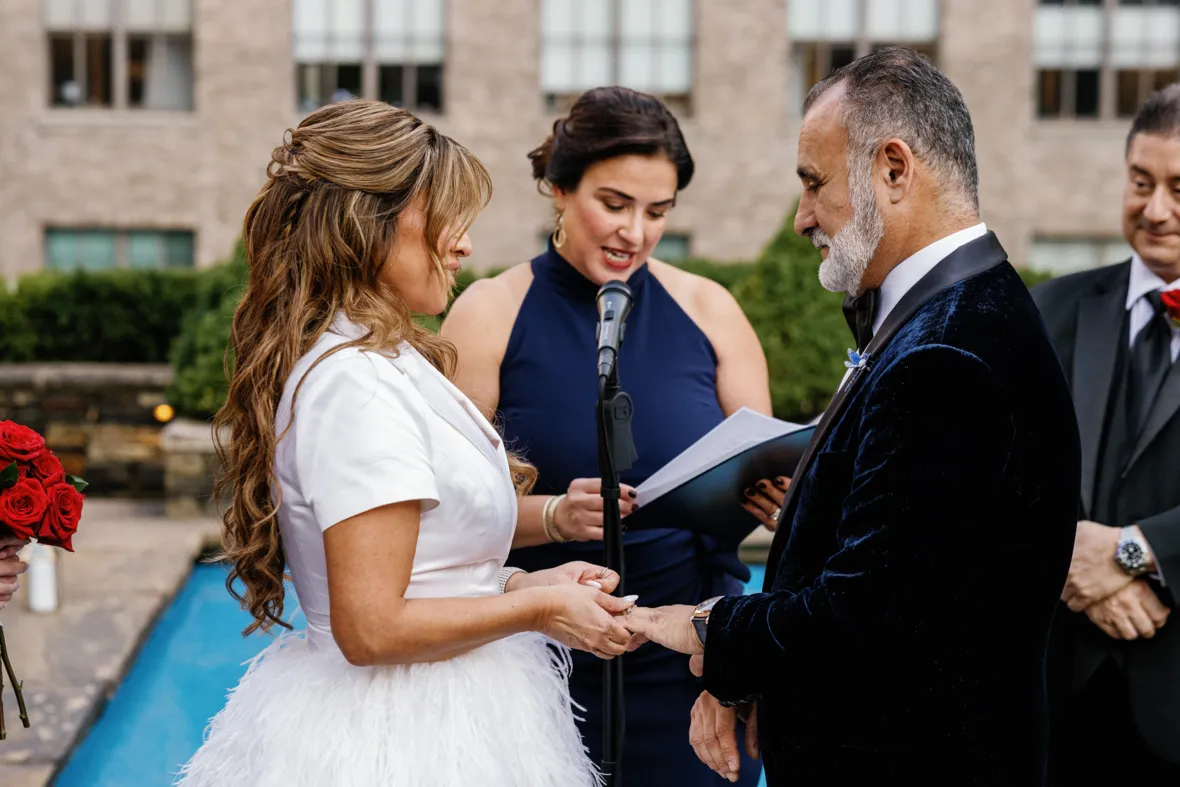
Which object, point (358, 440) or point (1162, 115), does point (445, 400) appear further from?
point (1162, 115)

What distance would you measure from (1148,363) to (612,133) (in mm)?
1494

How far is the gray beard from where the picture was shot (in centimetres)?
210

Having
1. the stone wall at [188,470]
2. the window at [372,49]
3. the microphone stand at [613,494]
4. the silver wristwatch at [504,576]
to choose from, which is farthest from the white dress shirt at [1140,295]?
the window at [372,49]

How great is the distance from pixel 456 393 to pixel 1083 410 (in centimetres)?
179

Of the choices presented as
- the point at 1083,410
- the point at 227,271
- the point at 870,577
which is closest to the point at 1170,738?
the point at 1083,410

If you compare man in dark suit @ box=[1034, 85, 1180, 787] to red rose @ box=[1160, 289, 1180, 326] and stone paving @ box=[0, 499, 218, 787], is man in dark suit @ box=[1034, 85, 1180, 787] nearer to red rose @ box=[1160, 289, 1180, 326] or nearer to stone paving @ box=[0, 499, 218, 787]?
red rose @ box=[1160, 289, 1180, 326]

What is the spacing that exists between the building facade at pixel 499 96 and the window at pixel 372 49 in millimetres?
26

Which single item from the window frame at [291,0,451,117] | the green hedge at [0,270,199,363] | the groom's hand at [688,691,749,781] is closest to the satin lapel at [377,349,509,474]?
the groom's hand at [688,691,749,781]

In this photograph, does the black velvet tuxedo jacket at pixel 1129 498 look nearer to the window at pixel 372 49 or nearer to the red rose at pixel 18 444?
the red rose at pixel 18 444

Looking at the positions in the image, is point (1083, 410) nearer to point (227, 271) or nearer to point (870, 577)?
point (870, 577)

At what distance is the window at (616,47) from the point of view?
53.4 ft

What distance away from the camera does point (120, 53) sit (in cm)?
1617

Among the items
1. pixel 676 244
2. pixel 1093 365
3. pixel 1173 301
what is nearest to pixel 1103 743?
pixel 1093 365

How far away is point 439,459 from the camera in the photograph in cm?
216
